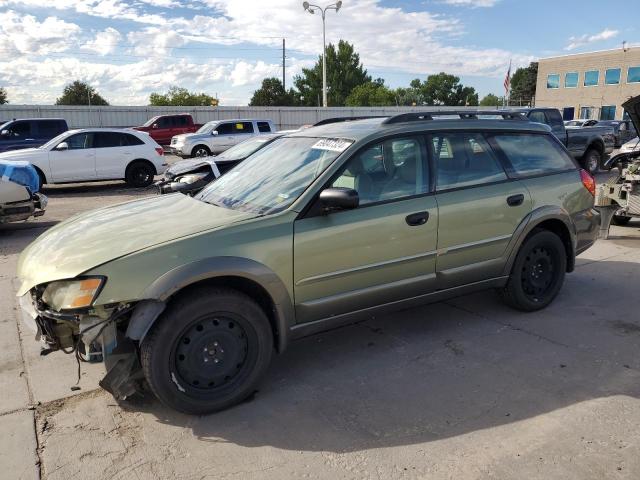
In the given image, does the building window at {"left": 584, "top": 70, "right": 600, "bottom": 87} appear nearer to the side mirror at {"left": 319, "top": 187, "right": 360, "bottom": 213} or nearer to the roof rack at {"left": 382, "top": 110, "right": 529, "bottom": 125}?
the roof rack at {"left": 382, "top": 110, "right": 529, "bottom": 125}

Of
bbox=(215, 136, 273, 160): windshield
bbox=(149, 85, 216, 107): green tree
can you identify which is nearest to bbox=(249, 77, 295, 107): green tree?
bbox=(149, 85, 216, 107): green tree

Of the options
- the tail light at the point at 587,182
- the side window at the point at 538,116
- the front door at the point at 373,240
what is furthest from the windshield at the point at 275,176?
the side window at the point at 538,116

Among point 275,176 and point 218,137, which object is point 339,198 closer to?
point 275,176

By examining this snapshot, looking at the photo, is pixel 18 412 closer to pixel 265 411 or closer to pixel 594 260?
pixel 265 411

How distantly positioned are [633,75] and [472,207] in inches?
2406

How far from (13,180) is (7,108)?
2497 centimetres

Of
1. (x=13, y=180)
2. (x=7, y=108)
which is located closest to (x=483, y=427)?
(x=13, y=180)

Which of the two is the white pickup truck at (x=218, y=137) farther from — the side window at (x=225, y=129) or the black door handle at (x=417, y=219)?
the black door handle at (x=417, y=219)

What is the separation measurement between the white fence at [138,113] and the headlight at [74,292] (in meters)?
31.1

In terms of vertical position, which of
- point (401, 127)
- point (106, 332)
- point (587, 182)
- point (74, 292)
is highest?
point (401, 127)

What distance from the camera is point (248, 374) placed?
339cm

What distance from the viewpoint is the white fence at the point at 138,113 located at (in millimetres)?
30125

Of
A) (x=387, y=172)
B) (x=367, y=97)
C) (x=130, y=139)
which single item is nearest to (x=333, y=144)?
(x=387, y=172)

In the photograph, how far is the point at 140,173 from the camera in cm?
1489
